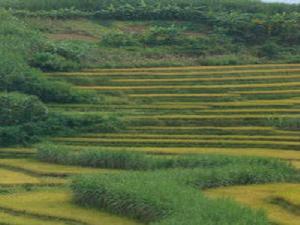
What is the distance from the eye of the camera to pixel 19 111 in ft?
105

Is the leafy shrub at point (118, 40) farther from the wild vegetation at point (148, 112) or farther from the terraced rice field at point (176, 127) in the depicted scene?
the terraced rice field at point (176, 127)

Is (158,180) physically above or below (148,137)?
above

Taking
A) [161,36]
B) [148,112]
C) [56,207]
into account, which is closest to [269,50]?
[161,36]

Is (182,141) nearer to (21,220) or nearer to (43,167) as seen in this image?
(43,167)

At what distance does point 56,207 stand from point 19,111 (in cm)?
1101

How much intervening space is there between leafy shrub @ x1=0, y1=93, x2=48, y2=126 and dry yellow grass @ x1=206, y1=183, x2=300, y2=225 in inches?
437

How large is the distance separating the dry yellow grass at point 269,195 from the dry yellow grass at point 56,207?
2383 mm

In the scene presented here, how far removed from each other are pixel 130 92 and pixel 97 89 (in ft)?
3.81

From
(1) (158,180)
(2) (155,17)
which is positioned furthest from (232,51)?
(1) (158,180)

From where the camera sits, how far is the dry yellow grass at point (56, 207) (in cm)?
1992

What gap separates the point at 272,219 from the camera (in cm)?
1869

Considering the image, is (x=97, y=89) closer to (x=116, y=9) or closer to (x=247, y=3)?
(x=116, y=9)

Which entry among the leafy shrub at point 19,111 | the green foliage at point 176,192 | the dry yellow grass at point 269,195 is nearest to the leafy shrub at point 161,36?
the leafy shrub at point 19,111

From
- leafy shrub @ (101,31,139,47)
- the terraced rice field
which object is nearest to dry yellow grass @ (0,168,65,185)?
the terraced rice field
